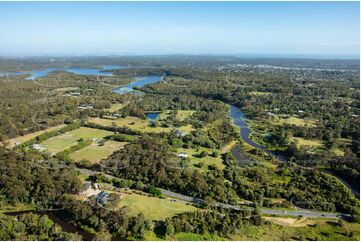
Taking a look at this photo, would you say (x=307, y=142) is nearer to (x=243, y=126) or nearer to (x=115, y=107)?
(x=243, y=126)

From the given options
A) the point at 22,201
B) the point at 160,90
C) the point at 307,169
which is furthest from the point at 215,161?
the point at 160,90

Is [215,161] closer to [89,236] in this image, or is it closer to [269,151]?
[269,151]

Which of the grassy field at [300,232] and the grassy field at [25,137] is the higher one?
Result: the grassy field at [25,137]

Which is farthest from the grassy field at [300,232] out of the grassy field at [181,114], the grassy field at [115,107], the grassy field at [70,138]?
the grassy field at [115,107]

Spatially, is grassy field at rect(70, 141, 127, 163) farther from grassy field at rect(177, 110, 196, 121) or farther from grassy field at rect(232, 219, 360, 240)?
grassy field at rect(232, 219, 360, 240)

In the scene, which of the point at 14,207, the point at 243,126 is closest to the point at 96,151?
the point at 14,207

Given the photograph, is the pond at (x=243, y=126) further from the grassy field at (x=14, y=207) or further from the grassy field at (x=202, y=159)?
the grassy field at (x=14, y=207)

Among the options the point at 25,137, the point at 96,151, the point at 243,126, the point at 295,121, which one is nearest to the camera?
the point at 96,151
